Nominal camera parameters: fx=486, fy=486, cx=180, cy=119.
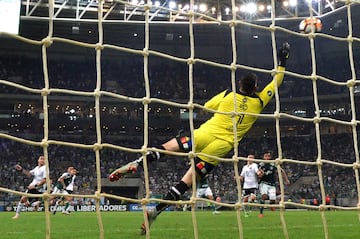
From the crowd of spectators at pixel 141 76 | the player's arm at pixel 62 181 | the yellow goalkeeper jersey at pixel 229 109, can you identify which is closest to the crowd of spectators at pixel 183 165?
the crowd of spectators at pixel 141 76

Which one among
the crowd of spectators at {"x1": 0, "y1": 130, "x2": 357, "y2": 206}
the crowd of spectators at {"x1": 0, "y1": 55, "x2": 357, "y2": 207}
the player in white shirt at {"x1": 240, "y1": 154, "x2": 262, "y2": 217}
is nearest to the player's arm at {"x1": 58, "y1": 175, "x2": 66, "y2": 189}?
the player in white shirt at {"x1": 240, "y1": 154, "x2": 262, "y2": 217}

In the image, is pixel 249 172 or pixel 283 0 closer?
pixel 249 172

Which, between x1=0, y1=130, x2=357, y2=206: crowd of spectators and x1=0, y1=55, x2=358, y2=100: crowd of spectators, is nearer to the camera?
x1=0, y1=130, x2=357, y2=206: crowd of spectators

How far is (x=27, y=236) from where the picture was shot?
A: 24.2 feet

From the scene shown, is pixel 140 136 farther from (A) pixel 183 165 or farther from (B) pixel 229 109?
(B) pixel 229 109

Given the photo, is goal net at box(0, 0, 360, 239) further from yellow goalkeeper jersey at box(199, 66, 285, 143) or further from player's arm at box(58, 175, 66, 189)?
yellow goalkeeper jersey at box(199, 66, 285, 143)

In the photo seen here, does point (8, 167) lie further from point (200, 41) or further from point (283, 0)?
point (283, 0)

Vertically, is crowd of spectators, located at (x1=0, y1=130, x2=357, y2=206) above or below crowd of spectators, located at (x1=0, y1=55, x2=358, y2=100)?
below

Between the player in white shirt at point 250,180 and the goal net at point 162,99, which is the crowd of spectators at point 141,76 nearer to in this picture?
the goal net at point 162,99

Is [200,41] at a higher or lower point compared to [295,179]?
higher

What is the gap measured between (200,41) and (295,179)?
11.8m

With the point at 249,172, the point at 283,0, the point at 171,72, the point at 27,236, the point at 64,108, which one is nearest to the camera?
the point at 27,236

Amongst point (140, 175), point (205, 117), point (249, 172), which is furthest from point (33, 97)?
point (249, 172)

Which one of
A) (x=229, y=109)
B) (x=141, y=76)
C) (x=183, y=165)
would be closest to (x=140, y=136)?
(x=183, y=165)
